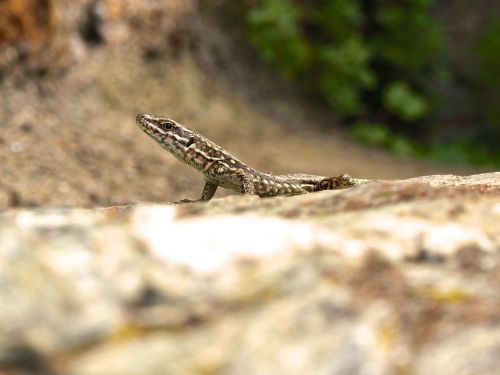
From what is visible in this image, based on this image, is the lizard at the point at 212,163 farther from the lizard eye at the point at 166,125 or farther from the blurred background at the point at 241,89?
the blurred background at the point at 241,89

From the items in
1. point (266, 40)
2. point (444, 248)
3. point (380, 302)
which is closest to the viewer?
point (380, 302)

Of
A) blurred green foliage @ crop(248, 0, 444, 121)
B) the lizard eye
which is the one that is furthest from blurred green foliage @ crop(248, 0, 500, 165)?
the lizard eye

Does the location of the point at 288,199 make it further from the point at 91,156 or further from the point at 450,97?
the point at 450,97

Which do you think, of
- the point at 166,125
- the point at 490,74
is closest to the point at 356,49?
the point at 490,74

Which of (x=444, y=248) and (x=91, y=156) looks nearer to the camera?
(x=444, y=248)

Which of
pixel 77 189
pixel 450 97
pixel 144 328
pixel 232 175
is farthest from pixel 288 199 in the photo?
pixel 450 97

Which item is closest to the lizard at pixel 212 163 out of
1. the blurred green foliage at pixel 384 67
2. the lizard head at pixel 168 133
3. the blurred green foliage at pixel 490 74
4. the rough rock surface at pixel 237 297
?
the lizard head at pixel 168 133
